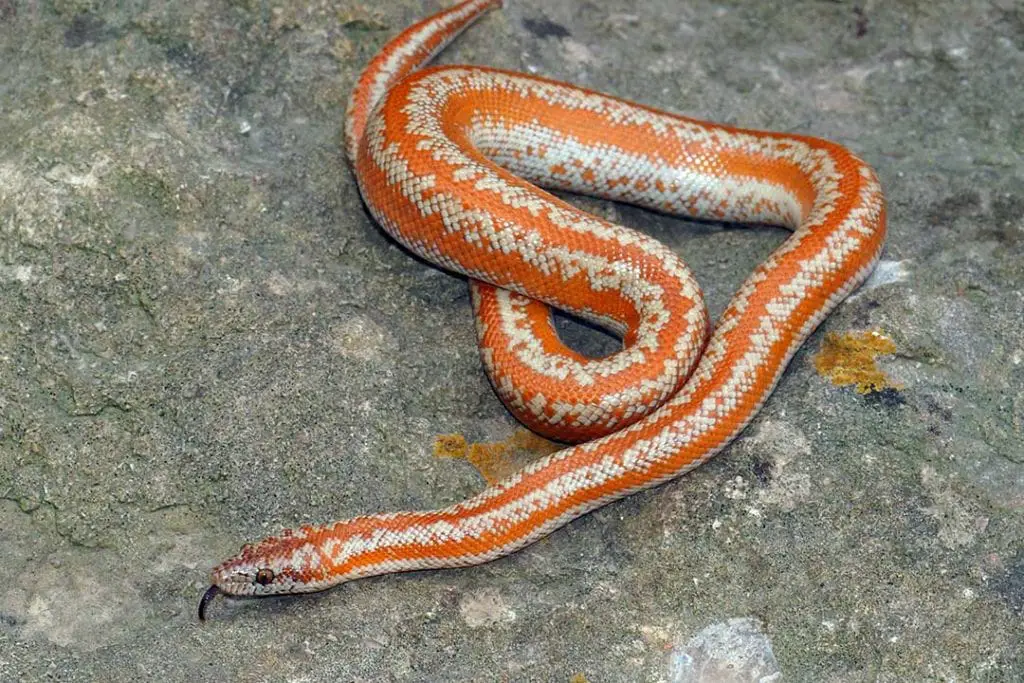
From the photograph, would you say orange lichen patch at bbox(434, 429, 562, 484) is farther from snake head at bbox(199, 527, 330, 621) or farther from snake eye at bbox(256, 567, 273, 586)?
snake eye at bbox(256, 567, 273, 586)

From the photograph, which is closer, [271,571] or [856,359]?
[271,571]

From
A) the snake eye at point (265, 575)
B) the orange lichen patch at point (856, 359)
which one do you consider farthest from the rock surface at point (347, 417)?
the snake eye at point (265, 575)

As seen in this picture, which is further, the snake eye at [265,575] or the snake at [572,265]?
the snake at [572,265]

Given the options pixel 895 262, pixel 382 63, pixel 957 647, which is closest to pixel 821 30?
pixel 895 262

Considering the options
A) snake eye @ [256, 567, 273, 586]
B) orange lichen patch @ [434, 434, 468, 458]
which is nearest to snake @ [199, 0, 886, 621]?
snake eye @ [256, 567, 273, 586]

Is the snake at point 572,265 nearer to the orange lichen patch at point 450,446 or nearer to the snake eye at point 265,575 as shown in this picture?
the snake eye at point 265,575

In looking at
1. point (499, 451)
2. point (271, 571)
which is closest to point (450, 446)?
point (499, 451)

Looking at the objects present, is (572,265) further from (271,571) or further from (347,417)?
(271,571)
